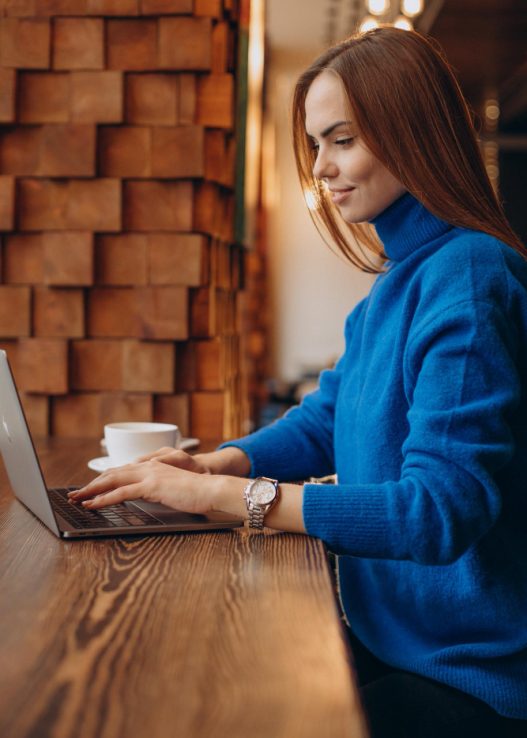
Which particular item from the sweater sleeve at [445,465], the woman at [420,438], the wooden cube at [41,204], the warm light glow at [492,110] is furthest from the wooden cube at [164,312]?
the warm light glow at [492,110]

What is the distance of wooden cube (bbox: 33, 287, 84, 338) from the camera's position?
209 centimetres

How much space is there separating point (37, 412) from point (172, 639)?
148cm

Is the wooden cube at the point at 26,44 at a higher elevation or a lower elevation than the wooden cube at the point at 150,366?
higher

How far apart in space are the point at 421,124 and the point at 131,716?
33.3 inches

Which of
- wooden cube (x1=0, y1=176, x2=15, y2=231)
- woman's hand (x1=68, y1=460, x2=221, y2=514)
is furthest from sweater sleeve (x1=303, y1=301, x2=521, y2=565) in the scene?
wooden cube (x1=0, y1=176, x2=15, y2=231)

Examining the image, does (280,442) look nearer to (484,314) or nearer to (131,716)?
(484,314)

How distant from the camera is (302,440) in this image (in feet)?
4.92

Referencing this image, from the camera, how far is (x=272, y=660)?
2.29ft

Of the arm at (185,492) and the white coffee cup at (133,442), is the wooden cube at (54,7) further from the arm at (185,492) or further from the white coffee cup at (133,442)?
the arm at (185,492)

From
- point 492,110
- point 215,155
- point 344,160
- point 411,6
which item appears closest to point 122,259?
→ point 215,155

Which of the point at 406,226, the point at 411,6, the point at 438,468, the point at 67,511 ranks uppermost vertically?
the point at 411,6

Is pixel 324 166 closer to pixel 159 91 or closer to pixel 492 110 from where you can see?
pixel 159 91

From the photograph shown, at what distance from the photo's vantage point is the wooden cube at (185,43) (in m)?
2.01

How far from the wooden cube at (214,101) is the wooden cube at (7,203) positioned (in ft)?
1.51
